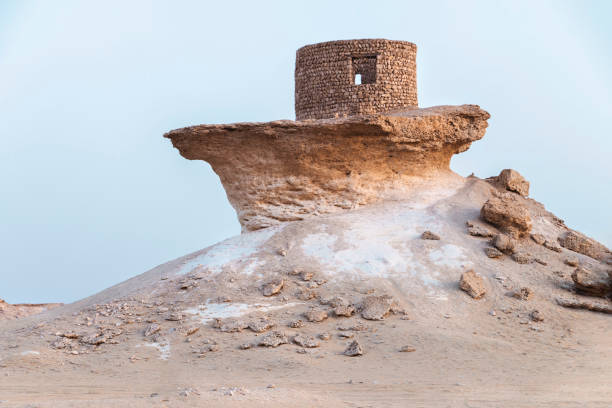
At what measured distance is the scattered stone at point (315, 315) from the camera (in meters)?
10.2

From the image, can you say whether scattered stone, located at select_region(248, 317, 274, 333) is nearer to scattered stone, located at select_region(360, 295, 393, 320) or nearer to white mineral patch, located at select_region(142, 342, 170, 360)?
white mineral patch, located at select_region(142, 342, 170, 360)

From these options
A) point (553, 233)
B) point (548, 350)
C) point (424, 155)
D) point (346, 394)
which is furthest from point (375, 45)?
point (346, 394)

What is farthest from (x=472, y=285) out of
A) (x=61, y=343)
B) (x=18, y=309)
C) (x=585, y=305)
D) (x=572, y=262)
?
(x=18, y=309)

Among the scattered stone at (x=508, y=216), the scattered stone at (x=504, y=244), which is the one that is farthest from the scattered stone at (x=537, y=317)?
the scattered stone at (x=508, y=216)

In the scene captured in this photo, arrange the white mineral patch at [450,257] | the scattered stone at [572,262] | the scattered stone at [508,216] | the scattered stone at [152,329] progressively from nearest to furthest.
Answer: the scattered stone at [152,329] < the white mineral patch at [450,257] < the scattered stone at [572,262] < the scattered stone at [508,216]

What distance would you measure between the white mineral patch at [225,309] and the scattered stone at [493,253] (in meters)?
3.17

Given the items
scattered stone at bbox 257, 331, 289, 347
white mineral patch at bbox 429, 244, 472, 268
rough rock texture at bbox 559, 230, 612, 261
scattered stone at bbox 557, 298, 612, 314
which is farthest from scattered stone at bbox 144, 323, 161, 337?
rough rock texture at bbox 559, 230, 612, 261

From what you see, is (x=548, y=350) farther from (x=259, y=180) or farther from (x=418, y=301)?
(x=259, y=180)

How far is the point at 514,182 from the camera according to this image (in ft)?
46.5

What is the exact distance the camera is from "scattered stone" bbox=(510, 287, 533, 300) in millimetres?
11031

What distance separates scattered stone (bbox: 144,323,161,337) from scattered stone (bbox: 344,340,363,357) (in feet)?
8.56

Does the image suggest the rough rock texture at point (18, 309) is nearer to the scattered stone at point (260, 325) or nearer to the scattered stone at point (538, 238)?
the scattered stone at point (260, 325)

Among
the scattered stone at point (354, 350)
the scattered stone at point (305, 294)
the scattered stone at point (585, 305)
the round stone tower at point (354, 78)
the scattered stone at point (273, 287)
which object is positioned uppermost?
the round stone tower at point (354, 78)

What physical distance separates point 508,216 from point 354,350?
432 cm
